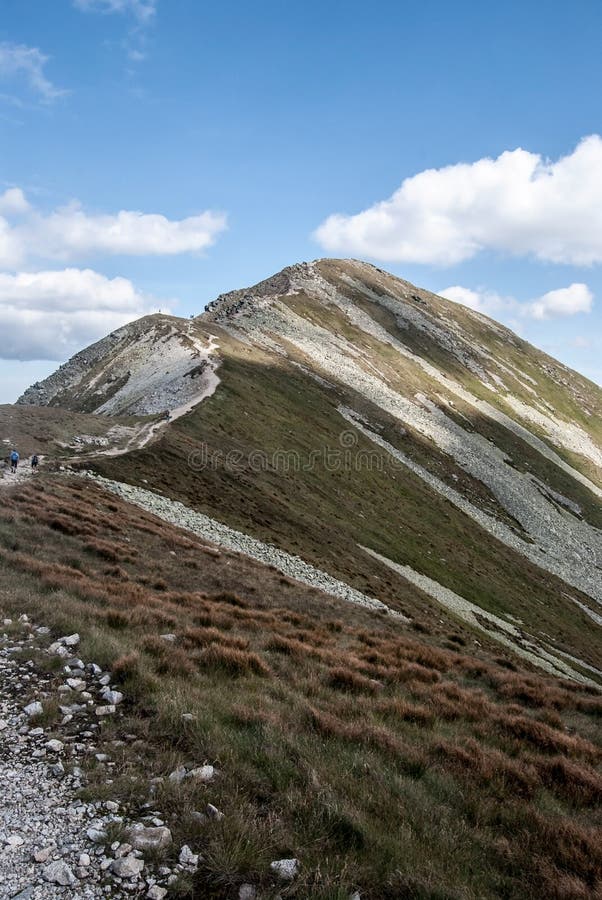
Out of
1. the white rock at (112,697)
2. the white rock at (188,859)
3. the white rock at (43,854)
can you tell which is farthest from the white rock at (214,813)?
the white rock at (112,697)

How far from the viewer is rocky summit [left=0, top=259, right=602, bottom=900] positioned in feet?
21.5

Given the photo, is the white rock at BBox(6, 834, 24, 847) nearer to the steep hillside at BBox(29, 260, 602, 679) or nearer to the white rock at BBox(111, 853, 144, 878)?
the white rock at BBox(111, 853, 144, 878)

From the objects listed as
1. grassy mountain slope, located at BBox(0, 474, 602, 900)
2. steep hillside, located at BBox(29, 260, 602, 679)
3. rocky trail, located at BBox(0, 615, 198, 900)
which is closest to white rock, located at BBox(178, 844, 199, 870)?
rocky trail, located at BBox(0, 615, 198, 900)

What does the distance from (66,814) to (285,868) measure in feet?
9.37

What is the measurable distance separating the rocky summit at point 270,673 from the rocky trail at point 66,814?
0.03 metres

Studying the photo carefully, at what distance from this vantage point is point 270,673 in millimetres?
12820

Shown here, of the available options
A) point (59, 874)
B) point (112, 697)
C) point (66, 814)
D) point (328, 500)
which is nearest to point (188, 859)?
point (59, 874)

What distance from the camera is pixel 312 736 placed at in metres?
9.56

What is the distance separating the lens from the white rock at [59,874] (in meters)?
5.66

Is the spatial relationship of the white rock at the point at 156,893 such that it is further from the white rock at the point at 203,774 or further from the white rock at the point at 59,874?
the white rock at the point at 203,774

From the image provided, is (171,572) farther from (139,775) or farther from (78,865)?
(78,865)

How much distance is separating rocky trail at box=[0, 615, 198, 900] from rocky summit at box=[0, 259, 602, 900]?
0.03 meters

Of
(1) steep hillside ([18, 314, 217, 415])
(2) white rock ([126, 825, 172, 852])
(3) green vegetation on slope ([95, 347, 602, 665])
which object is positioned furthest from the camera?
(1) steep hillside ([18, 314, 217, 415])

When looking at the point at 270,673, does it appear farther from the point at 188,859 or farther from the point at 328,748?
the point at 188,859
